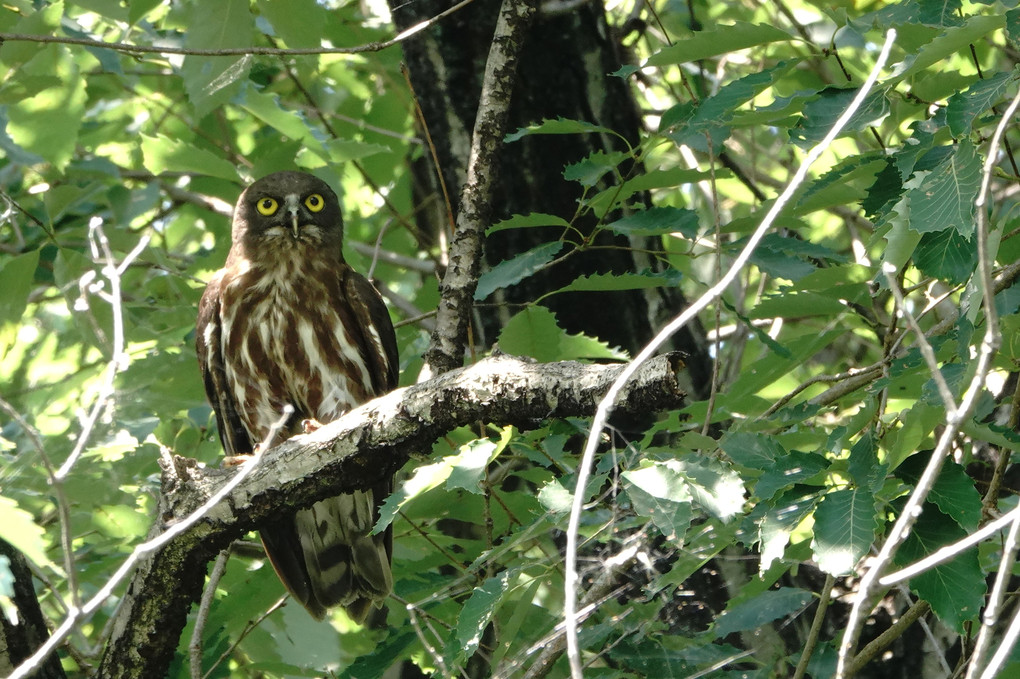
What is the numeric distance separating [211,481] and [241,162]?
264 centimetres

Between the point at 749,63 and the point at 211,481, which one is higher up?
the point at 749,63

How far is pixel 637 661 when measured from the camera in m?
2.69

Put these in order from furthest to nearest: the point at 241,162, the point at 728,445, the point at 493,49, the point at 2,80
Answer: the point at 241,162, the point at 2,80, the point at 493,49, the point at 728,445

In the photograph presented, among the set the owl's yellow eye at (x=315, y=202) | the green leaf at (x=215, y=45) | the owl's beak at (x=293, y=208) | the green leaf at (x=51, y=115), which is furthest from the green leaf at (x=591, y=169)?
the owl's yellow eye at (x=315, y=202)

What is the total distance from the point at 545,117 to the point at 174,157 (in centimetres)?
130

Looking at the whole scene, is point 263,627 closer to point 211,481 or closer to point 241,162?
point 211,481

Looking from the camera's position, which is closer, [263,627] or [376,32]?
[263,627]

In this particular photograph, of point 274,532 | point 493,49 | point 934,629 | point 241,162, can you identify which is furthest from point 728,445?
point 241,162

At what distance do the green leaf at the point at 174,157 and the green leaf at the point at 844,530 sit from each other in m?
2.56

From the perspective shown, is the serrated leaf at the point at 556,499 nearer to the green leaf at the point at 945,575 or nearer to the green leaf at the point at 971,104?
the green leaf at the point at 945,575

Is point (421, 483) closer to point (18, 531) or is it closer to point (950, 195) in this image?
point (18, 531)

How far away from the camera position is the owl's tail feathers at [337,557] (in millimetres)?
A: 3824

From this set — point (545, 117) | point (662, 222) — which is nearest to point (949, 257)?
point (662, 222)

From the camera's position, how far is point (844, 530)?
199 cm
